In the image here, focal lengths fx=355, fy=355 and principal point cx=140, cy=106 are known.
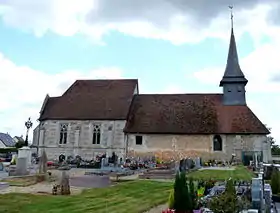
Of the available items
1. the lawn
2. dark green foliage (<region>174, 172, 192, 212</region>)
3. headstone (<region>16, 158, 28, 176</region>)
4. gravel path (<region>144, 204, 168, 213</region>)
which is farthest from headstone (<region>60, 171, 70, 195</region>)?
headstone (<region>16, 158, 28, 176</region>)

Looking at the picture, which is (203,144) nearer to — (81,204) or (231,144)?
(231,144)

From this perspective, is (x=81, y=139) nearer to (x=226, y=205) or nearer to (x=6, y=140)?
(x=226, y=205)

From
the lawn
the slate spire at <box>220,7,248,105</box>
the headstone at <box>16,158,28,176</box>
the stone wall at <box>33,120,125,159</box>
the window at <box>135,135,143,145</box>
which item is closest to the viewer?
the lawn

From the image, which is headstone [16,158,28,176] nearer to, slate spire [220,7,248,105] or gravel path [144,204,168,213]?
gravel path [144,204,168,213]

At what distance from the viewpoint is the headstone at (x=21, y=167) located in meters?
22.6

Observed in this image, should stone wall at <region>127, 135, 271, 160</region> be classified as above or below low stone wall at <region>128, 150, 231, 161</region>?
above

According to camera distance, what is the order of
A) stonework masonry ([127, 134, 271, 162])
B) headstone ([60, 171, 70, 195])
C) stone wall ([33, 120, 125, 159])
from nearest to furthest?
1. headstone ([60, 171, 70, 195])
2. stonework masonry ([127, 134, 271, 162])
3. stone wall ([33, 120, 125, 159])

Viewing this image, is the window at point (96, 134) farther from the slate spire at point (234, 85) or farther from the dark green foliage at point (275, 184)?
the dark green foliage at point (275, 184)

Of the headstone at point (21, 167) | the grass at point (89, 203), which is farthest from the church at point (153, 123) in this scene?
the grass at point (89, 203)

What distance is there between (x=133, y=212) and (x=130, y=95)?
34.1 meters

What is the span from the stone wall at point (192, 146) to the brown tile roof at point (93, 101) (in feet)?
14.0

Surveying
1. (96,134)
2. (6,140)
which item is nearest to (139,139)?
(96,134)

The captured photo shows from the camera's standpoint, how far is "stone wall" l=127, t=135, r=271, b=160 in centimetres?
3828

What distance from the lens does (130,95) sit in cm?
4478
